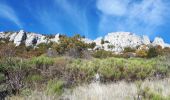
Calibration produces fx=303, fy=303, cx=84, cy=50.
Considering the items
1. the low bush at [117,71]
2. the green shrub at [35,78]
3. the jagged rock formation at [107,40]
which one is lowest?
the green shrub at [35,78]

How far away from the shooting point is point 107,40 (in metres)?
84.0

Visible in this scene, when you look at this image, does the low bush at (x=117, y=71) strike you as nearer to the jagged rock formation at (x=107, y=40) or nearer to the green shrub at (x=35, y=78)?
the green shrub at (x=35, y=78)

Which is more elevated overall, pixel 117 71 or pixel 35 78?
pixel 117 71

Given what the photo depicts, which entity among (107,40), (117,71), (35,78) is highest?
(107,40)

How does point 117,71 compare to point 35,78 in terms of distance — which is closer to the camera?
point 35,78

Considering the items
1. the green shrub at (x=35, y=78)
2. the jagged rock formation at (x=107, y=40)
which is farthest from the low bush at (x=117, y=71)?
the jagged rock formation at (x=107, y=40)

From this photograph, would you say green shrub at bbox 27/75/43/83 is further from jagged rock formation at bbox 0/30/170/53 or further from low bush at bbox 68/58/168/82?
jagged rock formation at bbox 0/30/170/53

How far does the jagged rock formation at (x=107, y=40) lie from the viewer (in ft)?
230

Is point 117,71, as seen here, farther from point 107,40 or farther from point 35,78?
point 107,40

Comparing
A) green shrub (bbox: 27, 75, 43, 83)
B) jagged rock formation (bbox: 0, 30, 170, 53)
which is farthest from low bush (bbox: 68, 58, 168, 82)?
jagged rock formation (bbox: 0, 30, 170, 53)

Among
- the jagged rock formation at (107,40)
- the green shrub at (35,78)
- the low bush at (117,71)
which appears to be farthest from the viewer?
the jagged rock formation at (107,40)

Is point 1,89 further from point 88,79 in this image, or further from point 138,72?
point 138,72

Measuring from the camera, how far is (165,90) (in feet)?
23.8

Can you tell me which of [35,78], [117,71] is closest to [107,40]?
[117,71]
